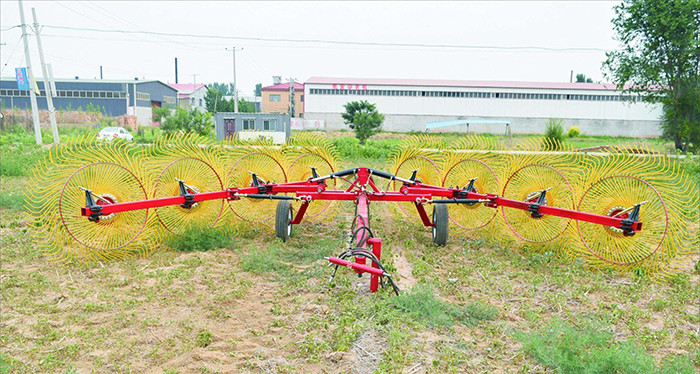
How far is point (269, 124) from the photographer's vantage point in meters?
24.2

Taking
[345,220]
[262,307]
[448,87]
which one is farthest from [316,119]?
[262,307]

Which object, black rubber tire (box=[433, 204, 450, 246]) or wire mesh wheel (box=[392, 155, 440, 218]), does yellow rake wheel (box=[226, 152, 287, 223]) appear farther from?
black rubber tire (box=[433, 204, 450, 246])

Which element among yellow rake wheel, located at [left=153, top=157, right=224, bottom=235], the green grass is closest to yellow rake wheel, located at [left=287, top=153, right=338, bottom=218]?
yellow rake wheel, located at [left=153, top=157, right=224, bottom=235]

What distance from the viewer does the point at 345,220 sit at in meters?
7.80

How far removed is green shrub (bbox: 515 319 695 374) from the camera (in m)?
3.21

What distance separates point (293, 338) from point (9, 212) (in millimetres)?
6383

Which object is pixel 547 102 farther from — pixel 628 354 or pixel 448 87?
pixel 628 354

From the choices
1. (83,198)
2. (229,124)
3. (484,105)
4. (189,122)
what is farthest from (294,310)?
(484,105)

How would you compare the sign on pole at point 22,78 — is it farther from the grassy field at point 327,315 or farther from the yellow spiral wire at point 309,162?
→ the yellow spiral wire at point 309,162

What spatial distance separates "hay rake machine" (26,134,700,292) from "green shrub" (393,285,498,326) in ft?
0.53

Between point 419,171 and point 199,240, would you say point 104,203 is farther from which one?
point 419,171

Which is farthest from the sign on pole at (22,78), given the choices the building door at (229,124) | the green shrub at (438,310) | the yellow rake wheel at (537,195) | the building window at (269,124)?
the green shrub at (438,310)

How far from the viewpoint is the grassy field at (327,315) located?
332 centimetres

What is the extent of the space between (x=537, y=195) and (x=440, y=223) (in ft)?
4.19
